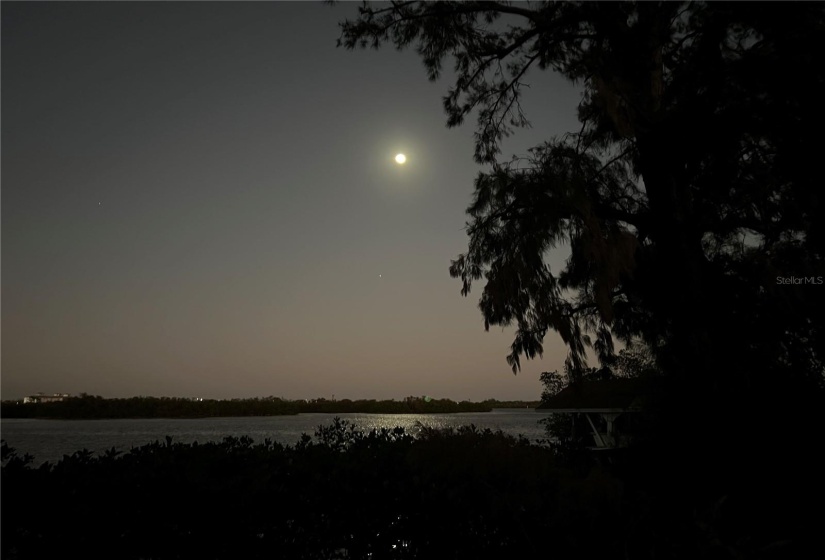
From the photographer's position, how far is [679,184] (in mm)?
8531

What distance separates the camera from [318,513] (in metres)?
3.70

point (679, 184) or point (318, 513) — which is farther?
point (679, 184)

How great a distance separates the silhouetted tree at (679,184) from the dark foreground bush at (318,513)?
12.9ft

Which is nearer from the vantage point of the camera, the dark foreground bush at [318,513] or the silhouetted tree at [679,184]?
the dark foreground bush at [318,513]

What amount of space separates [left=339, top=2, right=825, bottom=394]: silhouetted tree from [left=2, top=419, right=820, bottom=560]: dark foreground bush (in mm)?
3942

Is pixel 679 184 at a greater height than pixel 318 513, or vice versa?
pixel 679 184

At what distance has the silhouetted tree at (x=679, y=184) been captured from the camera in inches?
257

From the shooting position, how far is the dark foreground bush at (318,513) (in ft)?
10.1

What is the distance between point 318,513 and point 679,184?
7980mm

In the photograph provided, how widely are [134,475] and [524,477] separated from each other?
2.90 meters

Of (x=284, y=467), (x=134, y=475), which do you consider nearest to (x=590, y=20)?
(x=284, y=467)

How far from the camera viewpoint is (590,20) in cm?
878

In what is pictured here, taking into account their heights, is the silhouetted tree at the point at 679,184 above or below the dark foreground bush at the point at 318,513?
above

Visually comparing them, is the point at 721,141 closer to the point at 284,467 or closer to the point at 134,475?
the point at 284,467
